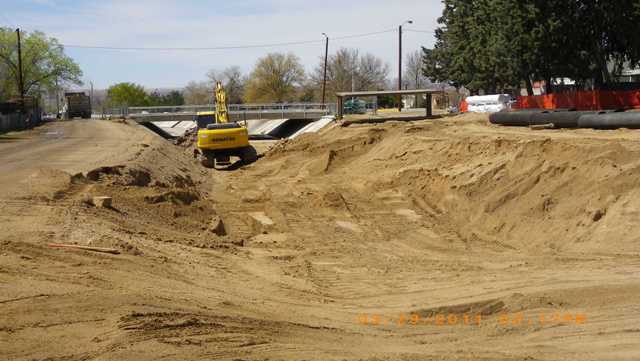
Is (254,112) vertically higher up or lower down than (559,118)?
higher up

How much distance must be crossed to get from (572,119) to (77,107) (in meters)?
69.4

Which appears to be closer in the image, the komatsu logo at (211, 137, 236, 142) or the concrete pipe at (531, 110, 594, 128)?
the concrete pipe at (531, 110, 594, 128)

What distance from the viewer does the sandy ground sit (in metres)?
8.23

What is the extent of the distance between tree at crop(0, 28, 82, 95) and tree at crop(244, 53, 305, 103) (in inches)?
1244

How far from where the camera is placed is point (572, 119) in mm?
27109

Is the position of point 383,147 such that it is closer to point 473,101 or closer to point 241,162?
point 241,162

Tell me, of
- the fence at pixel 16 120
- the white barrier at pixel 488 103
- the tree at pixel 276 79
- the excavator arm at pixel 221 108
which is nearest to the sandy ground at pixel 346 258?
the excavator arm at pixel 221 108

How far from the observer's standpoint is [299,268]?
592 inches

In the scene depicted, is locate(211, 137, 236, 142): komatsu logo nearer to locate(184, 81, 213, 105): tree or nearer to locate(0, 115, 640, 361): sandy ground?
locate(0, 115, 640, 361): sandy ground

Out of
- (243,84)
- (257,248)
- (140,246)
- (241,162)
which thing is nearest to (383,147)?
(241,162)

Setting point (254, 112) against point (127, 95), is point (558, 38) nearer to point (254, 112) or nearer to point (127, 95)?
point (254, 112)
